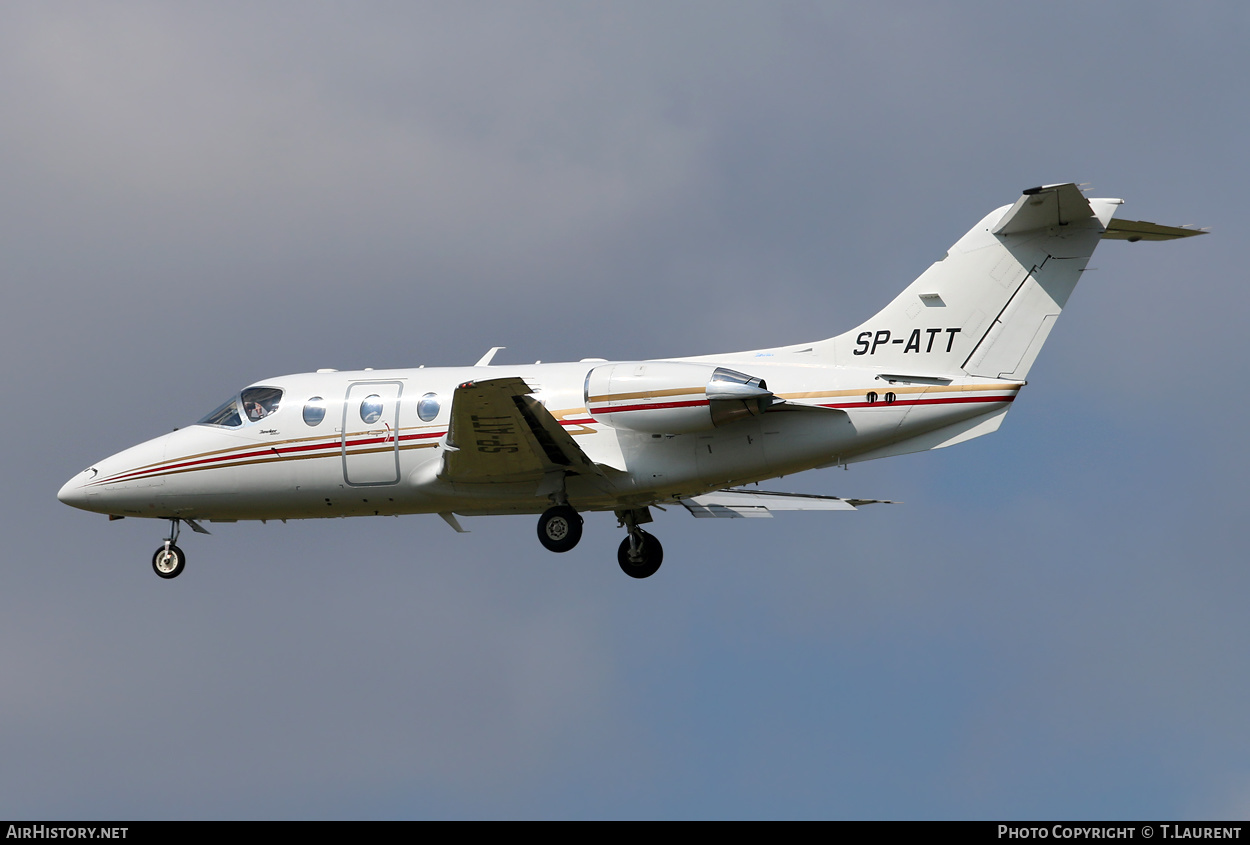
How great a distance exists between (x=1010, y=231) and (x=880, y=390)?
3.06 m

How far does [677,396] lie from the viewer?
76.9 feet

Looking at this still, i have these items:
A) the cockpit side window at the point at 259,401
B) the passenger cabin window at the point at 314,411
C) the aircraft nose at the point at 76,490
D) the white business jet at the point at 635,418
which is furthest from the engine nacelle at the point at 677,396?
the aircraft nose at the point at 76,490

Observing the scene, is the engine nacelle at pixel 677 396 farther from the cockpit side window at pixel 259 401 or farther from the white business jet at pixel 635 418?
the cockpit side window at pixel 259 401

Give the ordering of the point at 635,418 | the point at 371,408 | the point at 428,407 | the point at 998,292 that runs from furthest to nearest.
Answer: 1. the point at 371,408
2. the point at 428,407
3. the point at 635,418
4. the point at 998,292

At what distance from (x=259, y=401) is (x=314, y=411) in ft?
3.98

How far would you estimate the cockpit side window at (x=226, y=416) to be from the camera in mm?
26625

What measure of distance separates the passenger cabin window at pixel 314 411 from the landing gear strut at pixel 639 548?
17.6 ft

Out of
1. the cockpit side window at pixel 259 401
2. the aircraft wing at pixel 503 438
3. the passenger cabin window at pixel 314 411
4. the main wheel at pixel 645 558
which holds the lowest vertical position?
the main wheel at pixel 645 558

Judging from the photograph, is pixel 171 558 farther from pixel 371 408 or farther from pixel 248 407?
pixel 371 408

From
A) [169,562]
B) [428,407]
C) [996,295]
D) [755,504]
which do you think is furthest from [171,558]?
[996,295]

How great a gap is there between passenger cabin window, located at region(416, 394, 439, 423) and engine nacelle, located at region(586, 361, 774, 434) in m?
2.89

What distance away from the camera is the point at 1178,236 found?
74.5ft
